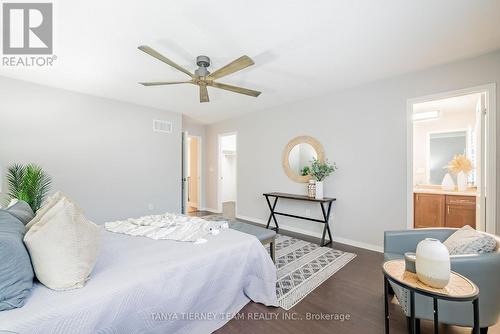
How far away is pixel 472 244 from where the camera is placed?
1.59m

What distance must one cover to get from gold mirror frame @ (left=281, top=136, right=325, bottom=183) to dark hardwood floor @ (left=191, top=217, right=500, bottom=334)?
6.83ft

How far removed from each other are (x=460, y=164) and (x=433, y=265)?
4.21m

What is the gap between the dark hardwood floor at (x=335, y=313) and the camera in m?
1.70

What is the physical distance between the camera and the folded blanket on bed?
6.51 feet

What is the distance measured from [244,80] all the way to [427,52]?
2.28 metres

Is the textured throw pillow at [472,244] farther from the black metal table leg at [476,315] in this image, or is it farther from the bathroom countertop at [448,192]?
the bathroom countertop at [448,192]

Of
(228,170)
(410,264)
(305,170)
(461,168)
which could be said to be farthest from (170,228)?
(228,170)

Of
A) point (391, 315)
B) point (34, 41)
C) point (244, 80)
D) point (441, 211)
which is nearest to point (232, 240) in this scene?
point (391, 315)

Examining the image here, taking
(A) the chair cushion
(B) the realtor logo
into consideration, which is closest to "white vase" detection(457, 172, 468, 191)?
(A) the chair cushion

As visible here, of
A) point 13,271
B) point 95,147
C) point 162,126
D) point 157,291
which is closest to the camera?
point 13,271

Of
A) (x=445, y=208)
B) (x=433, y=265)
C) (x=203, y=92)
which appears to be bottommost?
(x=445, y=208)

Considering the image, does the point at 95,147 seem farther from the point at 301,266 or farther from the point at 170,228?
the point at 301,266

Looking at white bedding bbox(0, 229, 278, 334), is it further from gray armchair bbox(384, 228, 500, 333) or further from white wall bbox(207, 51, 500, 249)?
white wall bbox(207, 51, 500, 249)

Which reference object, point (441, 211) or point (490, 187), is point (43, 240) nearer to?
point (490, 187)
